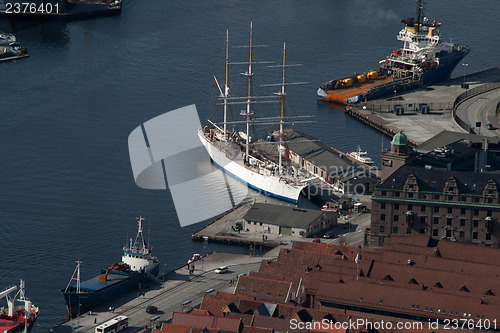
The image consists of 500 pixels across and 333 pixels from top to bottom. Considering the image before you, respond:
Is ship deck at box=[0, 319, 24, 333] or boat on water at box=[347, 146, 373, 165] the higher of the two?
boat on water at box=[347, 146, 373, 165]

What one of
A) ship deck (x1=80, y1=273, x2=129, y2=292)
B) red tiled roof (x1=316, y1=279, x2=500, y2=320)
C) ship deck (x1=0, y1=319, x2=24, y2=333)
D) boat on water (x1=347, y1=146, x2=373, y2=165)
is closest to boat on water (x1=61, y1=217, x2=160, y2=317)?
ship deck (x1=80, y1=273, x2=129, y2=292)

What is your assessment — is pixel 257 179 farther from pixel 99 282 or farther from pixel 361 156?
pixel 99 282

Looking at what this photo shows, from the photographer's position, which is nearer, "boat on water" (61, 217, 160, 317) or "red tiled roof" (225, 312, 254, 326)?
"red tiled roof" (225, 312, 254, 326)

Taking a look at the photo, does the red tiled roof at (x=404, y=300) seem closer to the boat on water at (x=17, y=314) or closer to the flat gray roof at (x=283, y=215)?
the flat gray roof at (x=283, y=215)

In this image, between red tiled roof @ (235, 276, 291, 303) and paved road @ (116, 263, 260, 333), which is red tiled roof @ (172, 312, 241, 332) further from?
red tiled roof @ (235, 276, 291, 303)

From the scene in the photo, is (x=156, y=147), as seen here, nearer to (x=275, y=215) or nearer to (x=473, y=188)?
(x=275, y=215)

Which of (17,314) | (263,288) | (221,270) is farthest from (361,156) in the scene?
(17,314)

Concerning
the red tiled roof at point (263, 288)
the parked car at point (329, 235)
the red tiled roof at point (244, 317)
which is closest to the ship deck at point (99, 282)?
the red tiled roof at point (263, 288)

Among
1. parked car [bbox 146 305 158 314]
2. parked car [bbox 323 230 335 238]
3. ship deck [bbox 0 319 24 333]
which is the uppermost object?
parked car [bbox 323 230 335 238]
